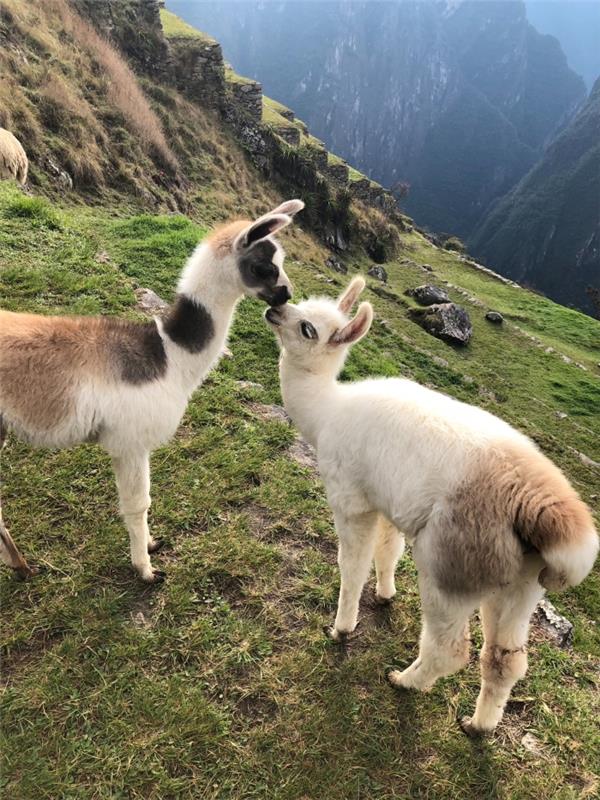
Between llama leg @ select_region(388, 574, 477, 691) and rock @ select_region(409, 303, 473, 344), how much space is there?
1647 cm

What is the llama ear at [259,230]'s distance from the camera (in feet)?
11.0

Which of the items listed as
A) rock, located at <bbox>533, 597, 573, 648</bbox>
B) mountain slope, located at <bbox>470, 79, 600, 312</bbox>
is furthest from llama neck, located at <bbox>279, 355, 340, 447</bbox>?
mountain slope, located at <bbox>470, 79, 600, 312</bbox>

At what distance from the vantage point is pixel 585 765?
285cm

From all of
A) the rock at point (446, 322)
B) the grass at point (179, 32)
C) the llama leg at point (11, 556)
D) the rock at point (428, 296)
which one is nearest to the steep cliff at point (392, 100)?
the grass at point (179, 32)

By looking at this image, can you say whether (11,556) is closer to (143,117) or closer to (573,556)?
(573,556)

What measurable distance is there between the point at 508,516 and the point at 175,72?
31.7 metres

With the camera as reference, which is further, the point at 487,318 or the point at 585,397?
the point at 487,318

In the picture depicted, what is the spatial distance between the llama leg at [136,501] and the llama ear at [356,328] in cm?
153

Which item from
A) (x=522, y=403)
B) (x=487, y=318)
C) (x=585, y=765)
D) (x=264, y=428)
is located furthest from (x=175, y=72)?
(x=585, y=765)

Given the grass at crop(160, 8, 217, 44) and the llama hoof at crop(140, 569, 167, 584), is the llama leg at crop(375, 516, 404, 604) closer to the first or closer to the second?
the llama hoof at crop(140, 569, 167, 584)

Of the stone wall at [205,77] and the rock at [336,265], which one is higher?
the stone wall at [205,77]

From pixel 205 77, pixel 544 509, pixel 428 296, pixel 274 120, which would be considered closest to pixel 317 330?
pixel 544 509

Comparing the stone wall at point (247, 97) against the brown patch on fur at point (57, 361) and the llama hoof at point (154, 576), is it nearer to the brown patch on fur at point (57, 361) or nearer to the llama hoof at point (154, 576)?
the brown patch on fur at point (57, 361)

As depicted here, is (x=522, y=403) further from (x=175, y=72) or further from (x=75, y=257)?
(x=175, y=72)
